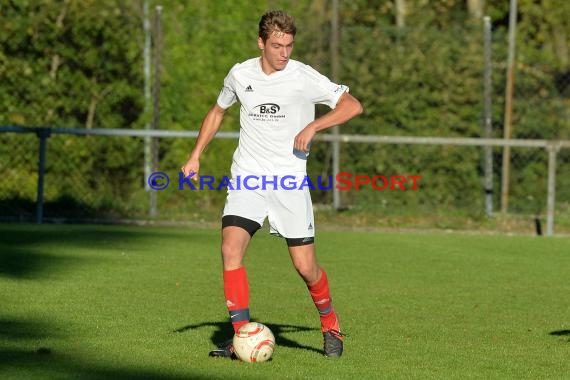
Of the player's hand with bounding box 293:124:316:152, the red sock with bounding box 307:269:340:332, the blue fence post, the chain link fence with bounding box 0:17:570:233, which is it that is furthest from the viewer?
the chain link fence with bounding box 0:17:570:233

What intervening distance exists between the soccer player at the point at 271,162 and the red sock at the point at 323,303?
119 mm

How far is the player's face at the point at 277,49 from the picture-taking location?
7852 mm

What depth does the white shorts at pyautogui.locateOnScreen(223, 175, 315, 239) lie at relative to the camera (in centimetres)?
804

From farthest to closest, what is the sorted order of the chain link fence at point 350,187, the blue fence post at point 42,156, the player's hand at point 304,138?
the chain link fence at point 350,187
the blue fence post at point 42,156
the player's hand at point 304,138

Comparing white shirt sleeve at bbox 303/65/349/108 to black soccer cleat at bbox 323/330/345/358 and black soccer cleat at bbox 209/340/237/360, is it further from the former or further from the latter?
black soccer cleat at bbox 209/340/237/360

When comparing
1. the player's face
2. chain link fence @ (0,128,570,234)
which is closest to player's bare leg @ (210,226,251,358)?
the player's face

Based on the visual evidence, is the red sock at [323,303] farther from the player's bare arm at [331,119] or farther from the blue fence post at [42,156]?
the blue fence post at [42,156]

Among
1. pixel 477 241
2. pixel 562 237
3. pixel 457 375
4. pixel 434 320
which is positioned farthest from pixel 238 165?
pixel 562 237

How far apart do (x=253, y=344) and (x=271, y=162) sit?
3.51 ft

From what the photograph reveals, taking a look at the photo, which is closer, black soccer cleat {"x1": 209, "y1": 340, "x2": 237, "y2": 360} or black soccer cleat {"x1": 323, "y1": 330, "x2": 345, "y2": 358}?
black soccer cleat {"x1": 209, "y1": 340, "x2": 237, "y2": 360}

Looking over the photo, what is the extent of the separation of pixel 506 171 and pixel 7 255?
7.85 m

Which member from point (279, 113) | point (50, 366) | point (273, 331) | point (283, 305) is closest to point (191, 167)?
point (279, 113)

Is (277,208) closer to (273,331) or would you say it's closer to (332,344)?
(332,344)

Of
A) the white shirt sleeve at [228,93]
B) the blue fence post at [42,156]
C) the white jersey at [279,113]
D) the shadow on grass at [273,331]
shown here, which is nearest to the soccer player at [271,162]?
the white jersey at [279,113]
